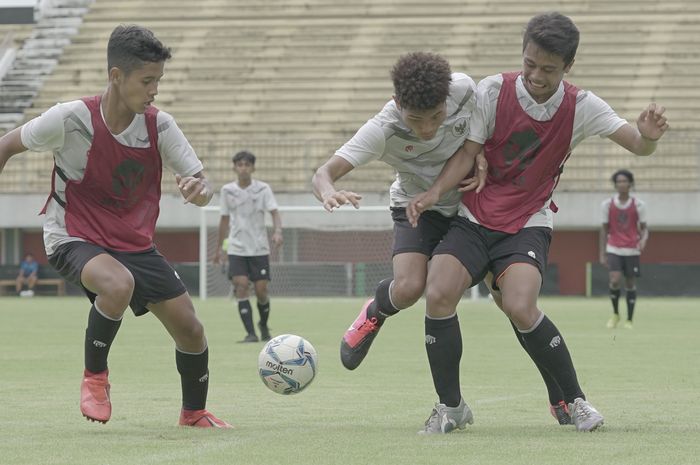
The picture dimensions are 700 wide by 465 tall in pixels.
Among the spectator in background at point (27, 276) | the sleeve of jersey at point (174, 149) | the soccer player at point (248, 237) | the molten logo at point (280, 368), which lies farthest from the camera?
the spectator in background at point (27, 276)

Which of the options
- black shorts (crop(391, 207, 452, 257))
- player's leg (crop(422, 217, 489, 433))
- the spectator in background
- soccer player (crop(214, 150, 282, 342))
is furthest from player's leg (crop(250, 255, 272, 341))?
the spectator in background

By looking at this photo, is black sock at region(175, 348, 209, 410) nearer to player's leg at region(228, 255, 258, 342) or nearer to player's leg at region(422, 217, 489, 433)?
player's leg at region(422, 217, 489, 433)

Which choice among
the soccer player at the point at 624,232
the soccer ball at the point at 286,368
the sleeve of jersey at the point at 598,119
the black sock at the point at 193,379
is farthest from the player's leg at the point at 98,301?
the soccer player at the point at 624,232

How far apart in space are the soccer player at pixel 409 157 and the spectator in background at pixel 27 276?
2451cm

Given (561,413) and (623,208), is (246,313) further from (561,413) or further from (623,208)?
(561,413)

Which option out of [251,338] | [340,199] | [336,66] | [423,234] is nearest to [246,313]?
[251,338]

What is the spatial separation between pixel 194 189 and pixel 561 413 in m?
2.33

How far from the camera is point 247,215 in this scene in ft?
53.9

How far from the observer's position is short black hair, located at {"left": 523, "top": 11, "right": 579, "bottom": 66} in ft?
22.2

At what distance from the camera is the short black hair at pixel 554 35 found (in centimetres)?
675

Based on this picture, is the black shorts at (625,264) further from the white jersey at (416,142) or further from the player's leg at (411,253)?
the white jersey at (416,142)

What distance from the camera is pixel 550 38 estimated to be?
6.75 metres

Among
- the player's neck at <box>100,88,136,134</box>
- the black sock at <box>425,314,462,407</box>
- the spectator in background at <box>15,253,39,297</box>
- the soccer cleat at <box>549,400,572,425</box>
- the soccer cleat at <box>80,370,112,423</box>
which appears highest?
the player's neck at <box>100,88,136,134</box>

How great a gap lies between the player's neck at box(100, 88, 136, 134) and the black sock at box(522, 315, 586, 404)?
2.41 m
